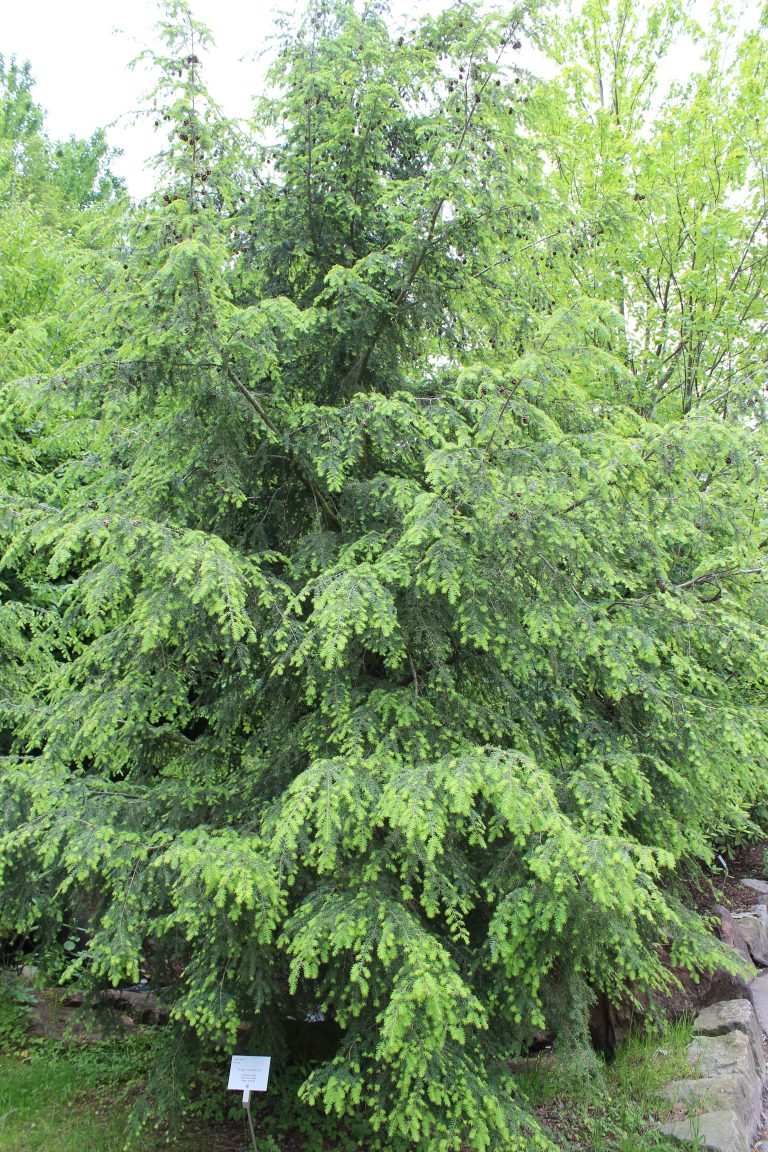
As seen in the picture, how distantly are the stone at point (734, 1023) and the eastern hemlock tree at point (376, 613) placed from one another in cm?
198

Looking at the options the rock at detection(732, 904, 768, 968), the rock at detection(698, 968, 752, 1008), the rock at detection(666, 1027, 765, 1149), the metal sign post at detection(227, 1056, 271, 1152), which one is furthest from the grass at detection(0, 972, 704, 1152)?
the rock at detection(732, 904, 768, 968)

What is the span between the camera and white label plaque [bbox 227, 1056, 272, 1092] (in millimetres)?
3691

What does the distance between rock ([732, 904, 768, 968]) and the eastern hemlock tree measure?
4.09 m

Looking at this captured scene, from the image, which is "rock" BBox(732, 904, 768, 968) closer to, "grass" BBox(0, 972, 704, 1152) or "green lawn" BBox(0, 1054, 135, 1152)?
"grass" BBox(0, 972, 704, 1152)

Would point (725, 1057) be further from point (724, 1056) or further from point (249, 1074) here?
point (249, 1074)

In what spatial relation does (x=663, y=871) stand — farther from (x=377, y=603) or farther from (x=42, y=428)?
(x=42, y=428)

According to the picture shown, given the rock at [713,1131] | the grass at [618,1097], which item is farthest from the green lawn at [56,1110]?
the rock at [713,1131]

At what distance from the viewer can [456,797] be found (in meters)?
3.15

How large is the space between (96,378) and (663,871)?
522 centimetres

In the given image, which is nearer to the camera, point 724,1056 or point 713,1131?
point 713,1131

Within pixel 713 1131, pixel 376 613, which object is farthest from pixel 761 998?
pixel 376 613

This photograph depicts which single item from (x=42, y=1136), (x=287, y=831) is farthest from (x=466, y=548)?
(x=42, y=1136)

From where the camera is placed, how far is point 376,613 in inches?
140

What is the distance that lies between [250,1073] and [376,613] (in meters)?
2.30
